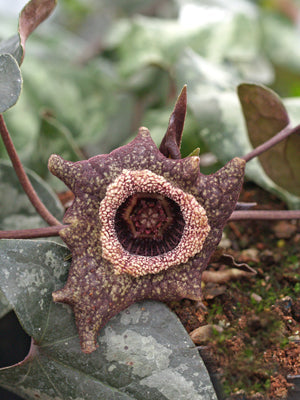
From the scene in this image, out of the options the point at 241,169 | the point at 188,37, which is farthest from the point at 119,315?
the point at 188,37

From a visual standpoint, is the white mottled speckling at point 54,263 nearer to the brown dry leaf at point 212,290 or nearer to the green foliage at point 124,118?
the green foliage at point 124,118

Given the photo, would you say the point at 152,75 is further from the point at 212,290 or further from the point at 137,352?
the point at 137,352

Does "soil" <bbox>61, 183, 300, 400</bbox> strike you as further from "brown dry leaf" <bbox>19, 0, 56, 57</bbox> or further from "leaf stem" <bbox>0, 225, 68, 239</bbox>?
"brown dry leaf" <bbox>19, 0, 56, 57</bbox>

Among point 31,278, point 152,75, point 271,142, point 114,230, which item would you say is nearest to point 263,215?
point 271,142

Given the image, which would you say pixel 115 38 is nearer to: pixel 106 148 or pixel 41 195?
pixel 106 148

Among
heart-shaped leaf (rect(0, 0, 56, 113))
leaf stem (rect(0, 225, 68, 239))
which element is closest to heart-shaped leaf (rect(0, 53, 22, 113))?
heart-shaped leaf (rect(0, 0, 56, 113))

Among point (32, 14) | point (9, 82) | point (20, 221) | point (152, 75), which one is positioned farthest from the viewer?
point (152, 75)

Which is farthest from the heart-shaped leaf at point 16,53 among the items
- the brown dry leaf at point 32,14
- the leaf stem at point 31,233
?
the leaf stem at point 31,233
